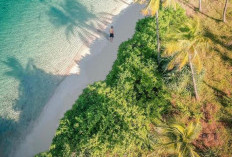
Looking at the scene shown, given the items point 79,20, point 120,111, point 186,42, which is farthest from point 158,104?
point 79,20

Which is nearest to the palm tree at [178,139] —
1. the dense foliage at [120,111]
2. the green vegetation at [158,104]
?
the green vegetation at [158,104]

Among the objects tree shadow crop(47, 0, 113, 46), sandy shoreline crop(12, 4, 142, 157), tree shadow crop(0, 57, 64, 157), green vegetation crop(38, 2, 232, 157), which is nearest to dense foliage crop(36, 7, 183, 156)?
green vegetation crop(38, 2, 232, 157)

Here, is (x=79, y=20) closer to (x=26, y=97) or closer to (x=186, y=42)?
(x=26, y=97)

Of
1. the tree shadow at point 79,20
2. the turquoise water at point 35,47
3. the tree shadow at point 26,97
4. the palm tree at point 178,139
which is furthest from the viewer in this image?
the tree shadow at point 79,20

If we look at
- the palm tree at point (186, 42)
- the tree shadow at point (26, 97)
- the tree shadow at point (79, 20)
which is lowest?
the tree shadow at point (26, 97)

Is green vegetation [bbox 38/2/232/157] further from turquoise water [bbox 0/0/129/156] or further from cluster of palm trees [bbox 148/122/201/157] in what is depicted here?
turquoise water [bbox 0/0/129/156]

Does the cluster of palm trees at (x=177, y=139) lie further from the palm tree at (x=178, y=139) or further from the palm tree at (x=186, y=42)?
the palm tree at (x=186, y=42)

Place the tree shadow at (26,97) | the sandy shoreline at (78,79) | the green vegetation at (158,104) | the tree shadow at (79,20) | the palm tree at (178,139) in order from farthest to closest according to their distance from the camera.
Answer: the tree shadow at (79,20), the tree shadow at (26,97), the sandy shoreline at (78,79), the green vegetation at (158,104), the palm tree at (178,139)
